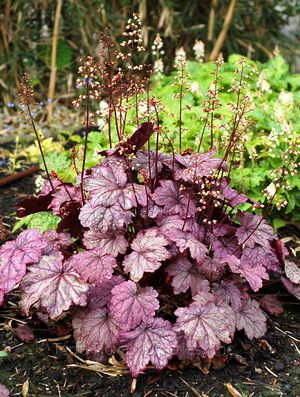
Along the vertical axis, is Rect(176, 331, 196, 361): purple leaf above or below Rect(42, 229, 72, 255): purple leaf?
below

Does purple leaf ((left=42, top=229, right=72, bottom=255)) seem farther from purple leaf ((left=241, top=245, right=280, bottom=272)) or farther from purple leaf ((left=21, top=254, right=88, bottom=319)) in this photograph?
purple leaf ((left=241, top=245, right=280, bottom=272))

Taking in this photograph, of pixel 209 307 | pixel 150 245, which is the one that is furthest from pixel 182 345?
pixel 150 245

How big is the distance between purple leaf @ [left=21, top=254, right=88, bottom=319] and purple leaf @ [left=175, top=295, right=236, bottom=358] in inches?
14.8

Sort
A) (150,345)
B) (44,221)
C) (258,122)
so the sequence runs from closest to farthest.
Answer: (150,345) → (44,221) → (258,122)

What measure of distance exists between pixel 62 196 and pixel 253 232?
2.60ft

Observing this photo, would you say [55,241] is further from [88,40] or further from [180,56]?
[88,40]

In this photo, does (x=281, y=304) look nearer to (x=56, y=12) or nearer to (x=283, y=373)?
(x=283, y=373)

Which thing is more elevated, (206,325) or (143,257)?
(143,257)

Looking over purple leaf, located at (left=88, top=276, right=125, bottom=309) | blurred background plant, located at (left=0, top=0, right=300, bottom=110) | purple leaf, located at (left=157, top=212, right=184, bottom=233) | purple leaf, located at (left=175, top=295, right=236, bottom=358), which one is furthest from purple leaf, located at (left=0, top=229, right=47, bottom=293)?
blurred background plant, located at (left=0, top=0, right=300, bottom=110)

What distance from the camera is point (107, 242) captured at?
2.35m

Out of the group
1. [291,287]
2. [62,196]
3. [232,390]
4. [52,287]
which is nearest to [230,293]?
[232,390]

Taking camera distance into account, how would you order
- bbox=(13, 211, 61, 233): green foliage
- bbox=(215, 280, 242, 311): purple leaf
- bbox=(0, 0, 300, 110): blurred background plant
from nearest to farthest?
1. bbox=(215, 280, 242, 311): purple leaf
2. bbox=(13, 211, 61, 233): green foliage
3. bbox=(0, 0, 300, 110): blurred background plant

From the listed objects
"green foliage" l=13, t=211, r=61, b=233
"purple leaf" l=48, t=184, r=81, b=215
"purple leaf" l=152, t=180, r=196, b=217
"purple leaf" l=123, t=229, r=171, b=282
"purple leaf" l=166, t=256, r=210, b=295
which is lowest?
"green foliage" l=13, t=211, r=61, b=233

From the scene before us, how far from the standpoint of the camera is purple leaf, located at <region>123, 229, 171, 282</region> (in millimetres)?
2213
